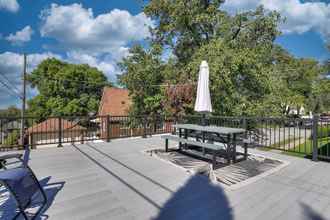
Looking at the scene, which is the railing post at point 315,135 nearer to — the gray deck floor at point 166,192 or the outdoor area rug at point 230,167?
the gray deck floor at point 166,192

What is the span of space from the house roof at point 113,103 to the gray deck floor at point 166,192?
52.9ft

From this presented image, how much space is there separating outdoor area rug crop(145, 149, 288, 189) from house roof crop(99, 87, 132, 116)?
16050 mm

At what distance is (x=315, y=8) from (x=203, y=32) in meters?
11.3

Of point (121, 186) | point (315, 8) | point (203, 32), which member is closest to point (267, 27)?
point (203, 32)

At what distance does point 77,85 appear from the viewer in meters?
24.7

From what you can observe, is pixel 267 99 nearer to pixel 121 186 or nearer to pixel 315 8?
pixel 121 186

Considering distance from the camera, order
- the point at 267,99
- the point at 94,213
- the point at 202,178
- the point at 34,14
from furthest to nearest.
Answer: the point at 34,14 < the point at 267,99 < the point at 202,178 < the point at 94,213

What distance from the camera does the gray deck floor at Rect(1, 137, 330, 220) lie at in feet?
7.99

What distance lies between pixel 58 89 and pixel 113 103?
22.5 feet

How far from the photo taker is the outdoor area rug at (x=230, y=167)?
3.47 meters

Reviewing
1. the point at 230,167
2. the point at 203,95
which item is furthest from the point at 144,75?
the point at 230,167

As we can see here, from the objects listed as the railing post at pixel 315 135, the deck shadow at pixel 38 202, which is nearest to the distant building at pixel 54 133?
the deck shadow at pixel 38 202

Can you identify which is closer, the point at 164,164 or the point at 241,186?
A: the point at 241,186

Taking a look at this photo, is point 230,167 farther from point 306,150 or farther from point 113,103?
point 113,103
